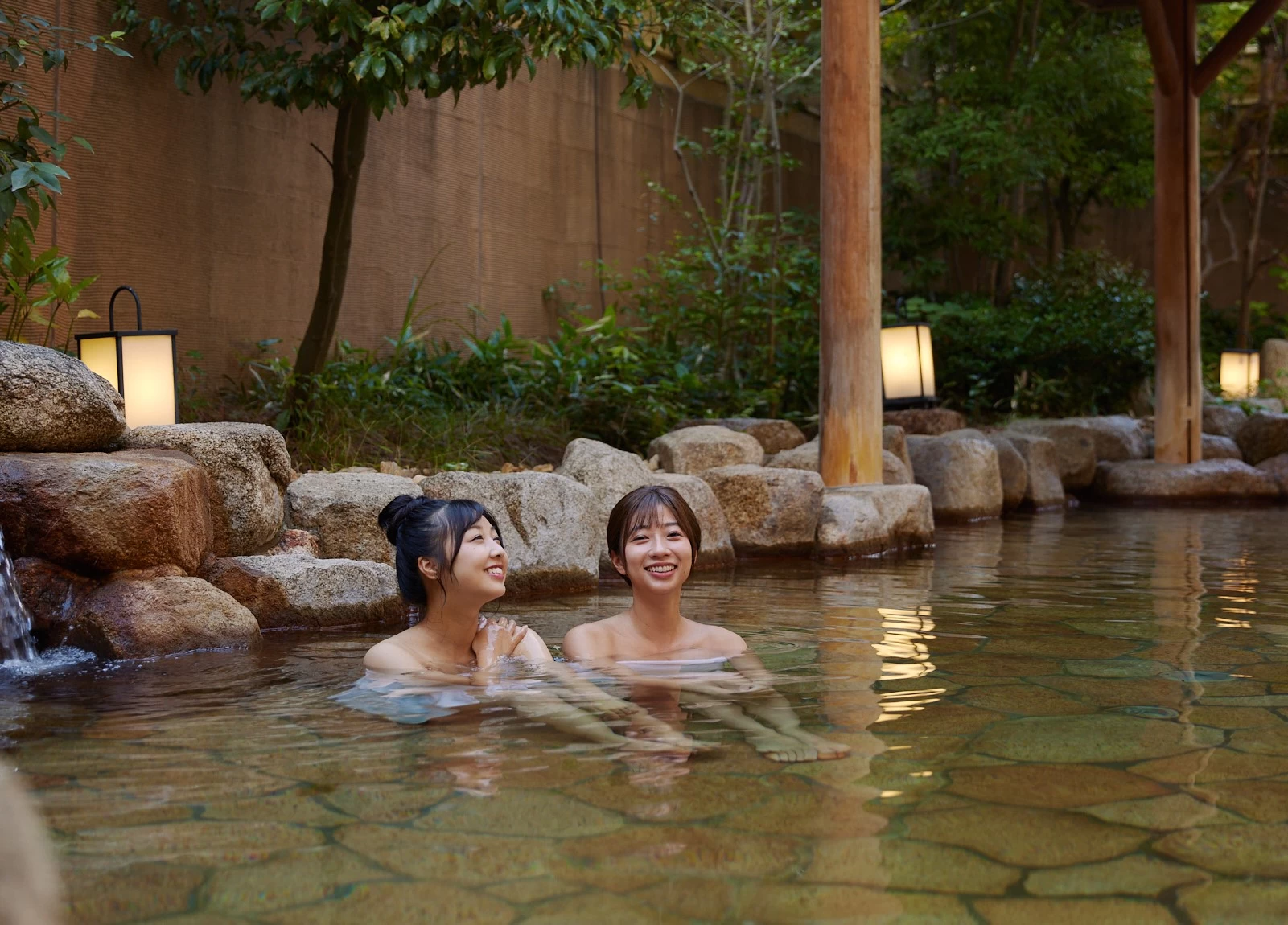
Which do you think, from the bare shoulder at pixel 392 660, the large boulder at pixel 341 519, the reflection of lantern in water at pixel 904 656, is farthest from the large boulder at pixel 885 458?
the bare shoulder at pixel 392 660

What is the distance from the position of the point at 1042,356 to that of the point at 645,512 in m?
9.47

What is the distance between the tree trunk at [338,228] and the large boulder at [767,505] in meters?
2.28

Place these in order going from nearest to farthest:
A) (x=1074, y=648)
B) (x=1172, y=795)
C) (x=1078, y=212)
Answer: (x=1172, y=795), (x=1074, y=648), (x=1078, y=212)

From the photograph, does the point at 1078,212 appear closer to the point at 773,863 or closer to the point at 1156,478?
the point at 1156,478

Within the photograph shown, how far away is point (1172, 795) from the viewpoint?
8.49 ft

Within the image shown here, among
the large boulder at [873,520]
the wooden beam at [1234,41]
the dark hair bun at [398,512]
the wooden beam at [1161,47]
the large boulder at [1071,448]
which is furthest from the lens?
the large boulder at [1071,448]

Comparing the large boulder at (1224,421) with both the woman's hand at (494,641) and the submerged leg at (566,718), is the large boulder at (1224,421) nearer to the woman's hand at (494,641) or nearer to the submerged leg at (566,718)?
the woman's hand at (494,641)

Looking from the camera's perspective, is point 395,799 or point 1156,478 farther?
point 1156,478

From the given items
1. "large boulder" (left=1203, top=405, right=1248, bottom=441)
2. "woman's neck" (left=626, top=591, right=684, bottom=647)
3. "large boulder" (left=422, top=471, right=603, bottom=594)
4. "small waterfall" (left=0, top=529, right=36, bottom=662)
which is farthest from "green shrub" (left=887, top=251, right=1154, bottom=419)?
"small waterfall" (left=0, top=529, right=36, bottom=662)

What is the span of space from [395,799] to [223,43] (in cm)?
676

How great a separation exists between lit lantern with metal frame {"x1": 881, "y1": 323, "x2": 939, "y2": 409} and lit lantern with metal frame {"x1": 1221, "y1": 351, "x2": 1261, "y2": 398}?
7074mm

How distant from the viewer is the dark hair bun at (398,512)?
3932mm

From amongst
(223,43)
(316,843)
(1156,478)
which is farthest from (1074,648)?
(1156,478)

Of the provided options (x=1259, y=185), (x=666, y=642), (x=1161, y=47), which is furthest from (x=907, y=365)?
(x=1259, y=185)
